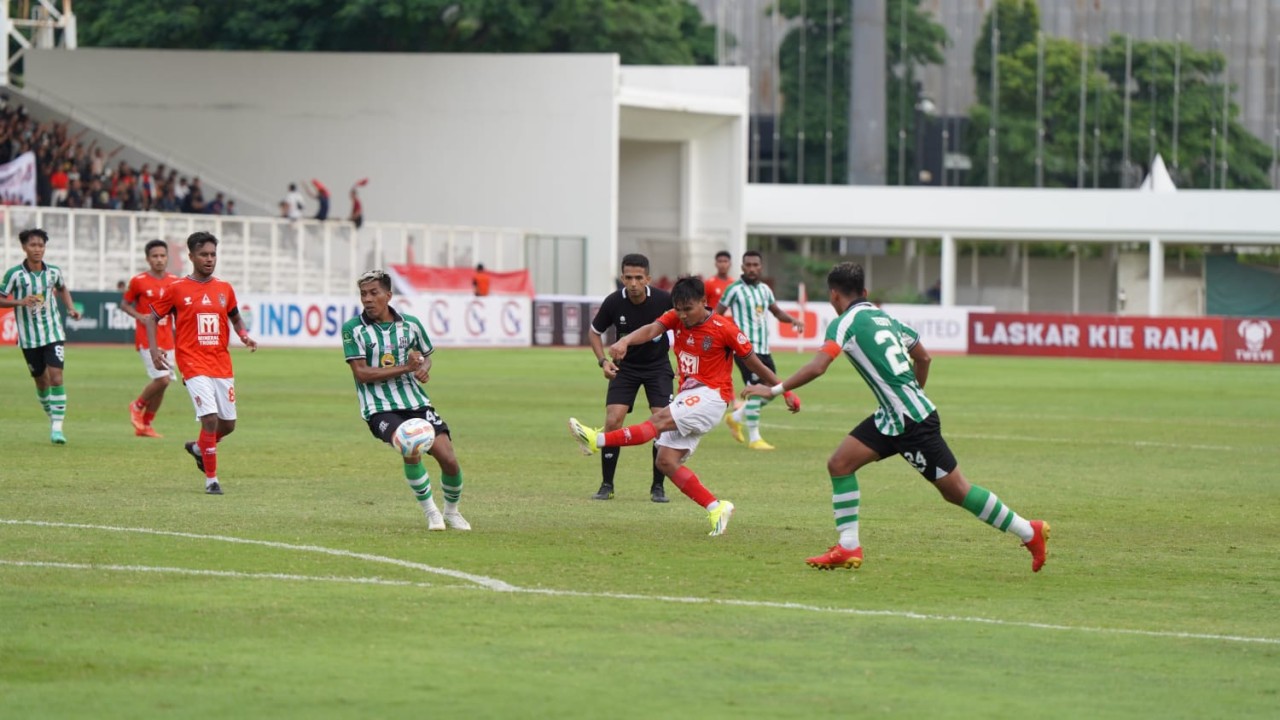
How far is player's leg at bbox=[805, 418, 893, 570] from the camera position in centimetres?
1175

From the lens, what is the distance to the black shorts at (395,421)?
13.0 meters

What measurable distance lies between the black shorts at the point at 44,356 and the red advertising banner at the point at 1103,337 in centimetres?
3675

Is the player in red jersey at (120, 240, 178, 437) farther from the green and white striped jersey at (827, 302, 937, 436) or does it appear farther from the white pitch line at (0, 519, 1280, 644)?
the green and white striped jersey at (827, 302, 937, 436)

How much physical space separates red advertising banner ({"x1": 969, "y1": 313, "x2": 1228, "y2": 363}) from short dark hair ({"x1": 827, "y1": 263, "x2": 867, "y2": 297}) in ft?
136

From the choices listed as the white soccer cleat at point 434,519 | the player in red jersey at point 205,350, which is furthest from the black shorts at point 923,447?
the player in red jersey at point 205,350

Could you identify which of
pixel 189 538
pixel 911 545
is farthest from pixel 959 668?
pixel 189 538

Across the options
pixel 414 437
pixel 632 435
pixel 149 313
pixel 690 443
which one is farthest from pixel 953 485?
pixel 149 313

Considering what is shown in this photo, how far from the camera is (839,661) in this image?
8852mm

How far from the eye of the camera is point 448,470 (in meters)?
13.1

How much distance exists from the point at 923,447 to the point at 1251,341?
4157 centimetres

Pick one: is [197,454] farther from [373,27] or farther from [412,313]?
[373,27]

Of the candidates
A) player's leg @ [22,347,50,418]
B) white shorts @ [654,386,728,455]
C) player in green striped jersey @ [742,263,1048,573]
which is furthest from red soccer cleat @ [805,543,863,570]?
player's leg @ [22,347,50,418]

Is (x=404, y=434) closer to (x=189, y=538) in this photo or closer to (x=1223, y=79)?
(x=189, y=538)

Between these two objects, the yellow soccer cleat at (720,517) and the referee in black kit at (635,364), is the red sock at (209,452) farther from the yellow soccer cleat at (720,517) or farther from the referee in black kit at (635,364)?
the yellow soccer cleat at (720,517)
